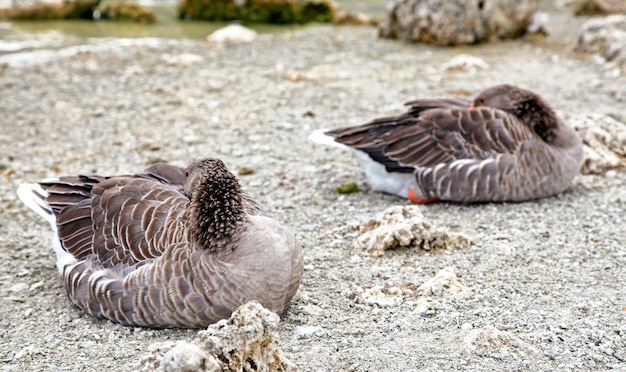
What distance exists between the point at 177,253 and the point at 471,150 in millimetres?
3639

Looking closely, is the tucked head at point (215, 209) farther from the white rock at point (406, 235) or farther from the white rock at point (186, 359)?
the white rock at point (406, 235)

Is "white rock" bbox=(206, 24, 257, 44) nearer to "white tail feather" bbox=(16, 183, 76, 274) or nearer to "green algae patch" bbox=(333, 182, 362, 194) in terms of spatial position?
"green algae patch" bbox=(333, 182, 362, 194)

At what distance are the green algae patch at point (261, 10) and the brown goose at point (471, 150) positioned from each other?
42.8ft

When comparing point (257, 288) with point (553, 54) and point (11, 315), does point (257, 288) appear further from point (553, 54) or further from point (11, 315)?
point (553, 54)

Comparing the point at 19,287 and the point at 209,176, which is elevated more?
the point at 209,176

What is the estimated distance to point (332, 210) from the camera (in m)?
7.59

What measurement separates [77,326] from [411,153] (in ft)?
12.6

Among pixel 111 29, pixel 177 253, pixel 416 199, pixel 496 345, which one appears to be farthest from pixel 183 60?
pixel 496 345

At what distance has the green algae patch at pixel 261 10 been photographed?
67.3 feet

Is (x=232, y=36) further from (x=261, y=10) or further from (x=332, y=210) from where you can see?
(x=332, y=210)

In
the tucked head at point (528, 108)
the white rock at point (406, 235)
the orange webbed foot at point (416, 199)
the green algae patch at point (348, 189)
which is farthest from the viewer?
the green algae patch at point (348, 189)

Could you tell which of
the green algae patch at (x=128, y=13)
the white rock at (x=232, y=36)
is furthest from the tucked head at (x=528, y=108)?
the green algae patch at (x=128, y=13)

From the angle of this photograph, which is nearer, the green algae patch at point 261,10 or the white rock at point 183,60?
the white rock at point 183,60

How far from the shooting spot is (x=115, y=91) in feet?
40.2
